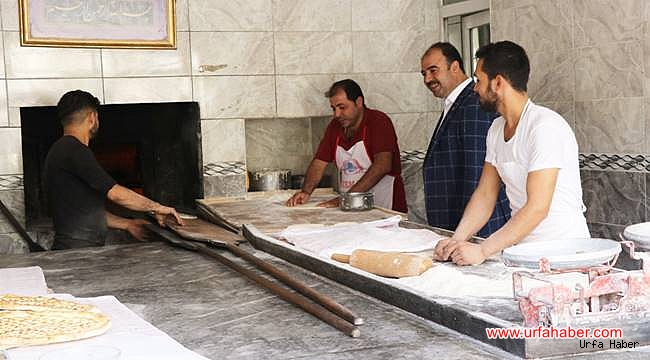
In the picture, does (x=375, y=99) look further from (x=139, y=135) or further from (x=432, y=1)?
(x=139, y=135)

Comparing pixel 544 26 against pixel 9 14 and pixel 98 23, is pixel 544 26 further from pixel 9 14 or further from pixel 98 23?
pixel 9 14

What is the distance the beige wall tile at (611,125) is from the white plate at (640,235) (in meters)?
2.64

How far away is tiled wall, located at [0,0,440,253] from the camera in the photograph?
5.59 meters

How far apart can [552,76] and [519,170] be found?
7.56 feet

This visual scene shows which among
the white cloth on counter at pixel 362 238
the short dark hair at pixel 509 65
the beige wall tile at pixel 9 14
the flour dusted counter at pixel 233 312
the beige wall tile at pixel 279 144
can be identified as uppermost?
the beige wall tile at pixel 9 14

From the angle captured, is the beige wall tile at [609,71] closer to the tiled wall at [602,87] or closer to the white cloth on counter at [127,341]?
the tiled wall at [602,87]

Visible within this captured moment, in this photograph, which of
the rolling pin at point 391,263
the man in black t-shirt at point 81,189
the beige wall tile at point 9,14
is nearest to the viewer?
the rolling pin at point 391,263

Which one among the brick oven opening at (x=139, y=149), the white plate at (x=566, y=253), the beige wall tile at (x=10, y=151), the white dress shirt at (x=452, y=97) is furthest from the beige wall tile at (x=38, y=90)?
Result: the white plate at (x=566, y=253)

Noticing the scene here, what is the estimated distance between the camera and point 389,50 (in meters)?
6.56

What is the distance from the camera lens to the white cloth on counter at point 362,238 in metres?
3.48

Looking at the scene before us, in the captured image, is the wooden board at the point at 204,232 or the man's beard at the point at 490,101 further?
the wooden board at the point at 204,232

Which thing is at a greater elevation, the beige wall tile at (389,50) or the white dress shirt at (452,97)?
the beige wall tile at (389,50)

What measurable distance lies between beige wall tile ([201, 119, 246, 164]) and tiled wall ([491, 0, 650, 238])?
83.6 inches

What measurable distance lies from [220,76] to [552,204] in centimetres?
338
